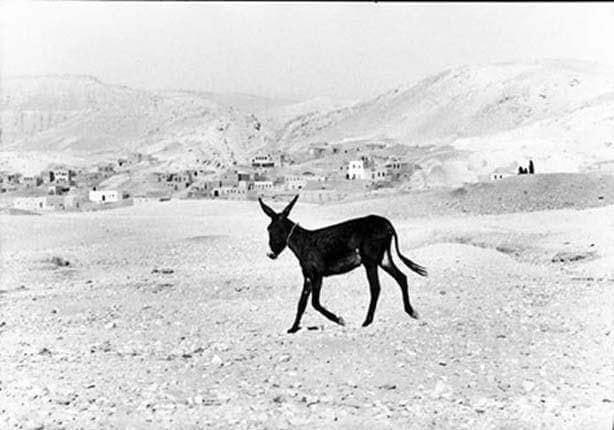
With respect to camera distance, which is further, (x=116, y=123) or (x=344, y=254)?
(x=116, y=123)

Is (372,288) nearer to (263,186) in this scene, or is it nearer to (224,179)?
(263,186)

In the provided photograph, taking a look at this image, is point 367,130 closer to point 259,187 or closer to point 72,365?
point 259,187

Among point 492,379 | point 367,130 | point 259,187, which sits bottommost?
point 492,379

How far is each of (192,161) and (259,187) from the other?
109 cm

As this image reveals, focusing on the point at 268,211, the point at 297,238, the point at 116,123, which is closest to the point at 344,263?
the point at 297,238

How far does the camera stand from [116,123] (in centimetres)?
612

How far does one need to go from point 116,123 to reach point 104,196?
1.96 feet

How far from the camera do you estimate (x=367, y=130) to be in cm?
586

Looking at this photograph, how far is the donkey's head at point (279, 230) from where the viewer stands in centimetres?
487

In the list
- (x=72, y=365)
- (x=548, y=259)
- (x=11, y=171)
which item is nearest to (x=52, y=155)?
(x=11, y=171)

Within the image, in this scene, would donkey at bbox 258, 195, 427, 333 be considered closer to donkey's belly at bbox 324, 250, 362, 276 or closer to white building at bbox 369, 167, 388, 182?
donkey's belly at bbox 324, 250, 362, 276

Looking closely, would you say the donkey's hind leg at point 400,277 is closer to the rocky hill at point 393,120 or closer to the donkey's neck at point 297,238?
the donkey's neck at point 297,238

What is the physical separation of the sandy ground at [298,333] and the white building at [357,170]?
0.45 metres

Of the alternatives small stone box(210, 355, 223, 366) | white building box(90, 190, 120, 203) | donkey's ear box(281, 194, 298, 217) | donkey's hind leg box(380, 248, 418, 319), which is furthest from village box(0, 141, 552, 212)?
small stone box(210, 355, 223, 366)
